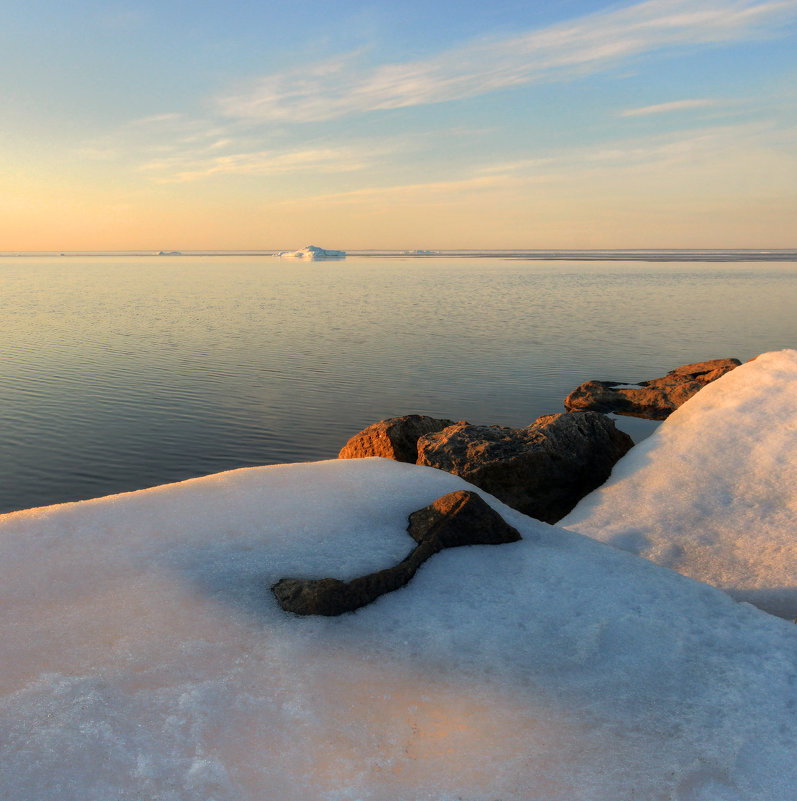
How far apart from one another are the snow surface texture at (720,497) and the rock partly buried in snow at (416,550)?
2935 mm

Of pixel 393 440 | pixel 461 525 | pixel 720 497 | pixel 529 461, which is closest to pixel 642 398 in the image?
pixel 720 497

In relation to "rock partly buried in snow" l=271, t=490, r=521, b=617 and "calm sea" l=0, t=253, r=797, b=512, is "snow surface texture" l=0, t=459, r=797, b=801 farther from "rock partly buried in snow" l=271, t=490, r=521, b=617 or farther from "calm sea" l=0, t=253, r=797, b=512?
"calm sea" l=0, t=253, r=797, b=512

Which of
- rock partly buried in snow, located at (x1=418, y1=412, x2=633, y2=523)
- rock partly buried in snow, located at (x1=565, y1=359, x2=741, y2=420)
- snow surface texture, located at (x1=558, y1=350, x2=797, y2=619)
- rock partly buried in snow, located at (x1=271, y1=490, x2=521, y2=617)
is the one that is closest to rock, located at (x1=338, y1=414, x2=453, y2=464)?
rock partly buried in snow, located at (x1=418, y1=412, x2=633, y2=523)

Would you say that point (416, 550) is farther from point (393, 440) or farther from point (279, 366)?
point (279, 366)

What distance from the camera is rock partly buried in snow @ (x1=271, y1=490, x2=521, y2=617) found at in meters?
5.20

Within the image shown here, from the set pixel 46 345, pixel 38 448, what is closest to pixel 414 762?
pixel 38 448

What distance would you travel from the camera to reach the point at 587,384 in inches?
709

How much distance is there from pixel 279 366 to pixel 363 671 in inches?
726

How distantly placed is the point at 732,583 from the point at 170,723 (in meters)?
6.57

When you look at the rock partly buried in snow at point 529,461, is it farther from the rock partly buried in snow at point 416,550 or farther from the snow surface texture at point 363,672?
the snow surface texture at point 363,672

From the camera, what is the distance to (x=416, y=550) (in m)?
6.04

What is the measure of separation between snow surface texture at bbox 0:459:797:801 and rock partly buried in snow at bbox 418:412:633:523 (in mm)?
3109

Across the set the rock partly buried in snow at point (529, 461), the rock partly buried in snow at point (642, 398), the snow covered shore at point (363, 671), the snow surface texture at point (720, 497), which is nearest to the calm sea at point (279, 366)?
the rock partly buried in snow at point (642, 398)

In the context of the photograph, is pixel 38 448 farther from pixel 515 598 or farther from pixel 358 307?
pixel 358 307
